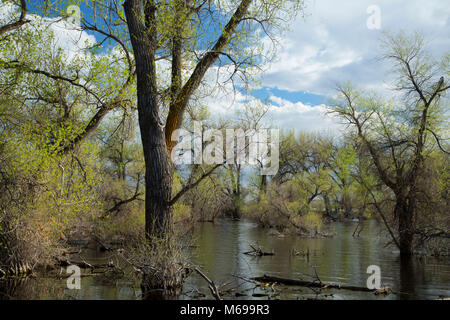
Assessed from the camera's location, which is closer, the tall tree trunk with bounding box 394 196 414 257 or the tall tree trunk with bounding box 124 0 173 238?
the tall tree trunk with bounding box 124 0 173 238

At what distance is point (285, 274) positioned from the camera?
45.6 feet

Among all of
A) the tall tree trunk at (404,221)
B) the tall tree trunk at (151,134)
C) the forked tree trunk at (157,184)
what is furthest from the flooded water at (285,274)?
the tall tree trunk at (151,134)

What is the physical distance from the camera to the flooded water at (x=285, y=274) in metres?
10.7

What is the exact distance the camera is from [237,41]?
11164 millimetres

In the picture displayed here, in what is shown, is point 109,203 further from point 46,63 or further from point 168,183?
point 168,183

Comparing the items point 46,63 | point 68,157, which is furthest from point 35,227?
point 46,63

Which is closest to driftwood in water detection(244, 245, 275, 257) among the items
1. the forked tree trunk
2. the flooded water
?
the flooded water

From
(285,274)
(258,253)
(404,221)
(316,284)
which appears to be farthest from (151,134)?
(404,221)

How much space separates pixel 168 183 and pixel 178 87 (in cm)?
265

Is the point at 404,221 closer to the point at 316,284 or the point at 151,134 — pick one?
the point at 316,284

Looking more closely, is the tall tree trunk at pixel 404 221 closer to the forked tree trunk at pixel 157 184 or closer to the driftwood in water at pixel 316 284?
the driftwood in water at pixel 316 284

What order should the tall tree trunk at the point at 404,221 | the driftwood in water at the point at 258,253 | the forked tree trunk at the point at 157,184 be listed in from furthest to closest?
the tall tree trunk at the point at 404,221, the driftwood in water at the point at 258,253, the forked tree trunk at the point at 157,184

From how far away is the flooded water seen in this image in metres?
10.7

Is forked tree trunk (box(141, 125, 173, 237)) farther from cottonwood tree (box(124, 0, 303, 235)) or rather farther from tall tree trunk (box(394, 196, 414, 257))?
tall tree trunk (box(394, 196, 414, 257))
